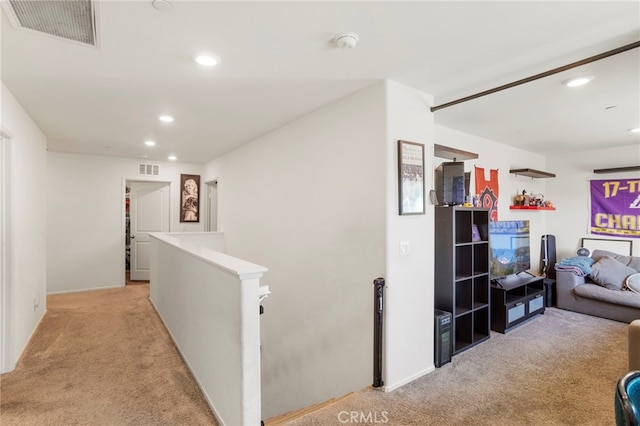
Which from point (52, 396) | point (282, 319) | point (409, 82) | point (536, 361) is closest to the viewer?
point (52, 396)

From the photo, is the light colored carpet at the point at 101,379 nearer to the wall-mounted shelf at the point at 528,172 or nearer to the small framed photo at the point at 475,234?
the small framed photo at the point at 475,234

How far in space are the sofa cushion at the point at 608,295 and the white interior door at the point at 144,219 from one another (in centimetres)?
704

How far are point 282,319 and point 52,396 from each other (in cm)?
204

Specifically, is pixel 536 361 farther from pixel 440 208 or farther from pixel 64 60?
pixel 64 60

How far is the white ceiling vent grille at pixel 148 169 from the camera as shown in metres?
6.03

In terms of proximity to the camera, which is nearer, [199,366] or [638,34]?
[638,34]

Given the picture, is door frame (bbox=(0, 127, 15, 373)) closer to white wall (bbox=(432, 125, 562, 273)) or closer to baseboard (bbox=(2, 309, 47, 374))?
baseboard (bbox=(2, 309, 47, 374))

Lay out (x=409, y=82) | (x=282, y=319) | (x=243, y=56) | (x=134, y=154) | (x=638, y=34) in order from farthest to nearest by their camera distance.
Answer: (x=134, y=154), (x=282, y=319), (x=409, y=82), (x=243, y=56), (x=638, y=34)

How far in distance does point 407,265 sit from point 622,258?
4.35 metres

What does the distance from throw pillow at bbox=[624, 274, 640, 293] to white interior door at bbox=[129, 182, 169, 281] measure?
7462 mm

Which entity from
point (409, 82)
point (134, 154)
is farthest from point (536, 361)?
point (134, 154)

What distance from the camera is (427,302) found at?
2758mm

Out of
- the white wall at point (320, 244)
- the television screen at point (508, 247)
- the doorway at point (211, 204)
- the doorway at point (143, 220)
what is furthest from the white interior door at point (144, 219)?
the television screen at point (508, 247)

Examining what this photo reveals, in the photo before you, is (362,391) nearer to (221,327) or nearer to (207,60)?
(221,327)
